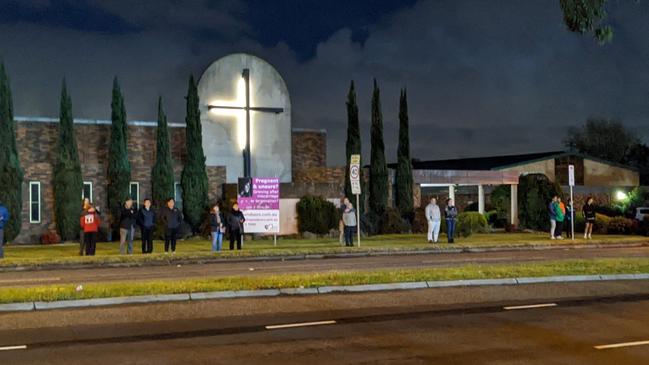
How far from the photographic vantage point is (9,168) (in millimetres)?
30094

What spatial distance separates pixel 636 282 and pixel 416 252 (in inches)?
405

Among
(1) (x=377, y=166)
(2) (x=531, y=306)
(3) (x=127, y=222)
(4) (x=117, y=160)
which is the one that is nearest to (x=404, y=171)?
(1) (x=377, y=166)

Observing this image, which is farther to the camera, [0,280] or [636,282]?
[0,280]

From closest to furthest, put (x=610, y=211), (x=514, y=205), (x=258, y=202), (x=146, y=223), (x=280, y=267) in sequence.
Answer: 1. (x=280, y=267)
2. (x=146, y=223)
3. (x=258, y=202)
4. (x=514, y=205)
5. (x=610, y=211)

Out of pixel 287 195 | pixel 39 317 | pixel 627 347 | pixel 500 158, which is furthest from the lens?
pixel 500 158

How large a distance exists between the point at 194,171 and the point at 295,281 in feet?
65.9

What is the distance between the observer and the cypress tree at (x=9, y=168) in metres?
30.0

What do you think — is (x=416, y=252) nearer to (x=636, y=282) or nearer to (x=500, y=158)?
(x=636, y=282)

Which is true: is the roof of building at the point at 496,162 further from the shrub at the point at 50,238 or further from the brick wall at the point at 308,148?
the shrub at the point at 50,238

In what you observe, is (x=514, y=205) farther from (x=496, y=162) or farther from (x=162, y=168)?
(x=496, y=162)

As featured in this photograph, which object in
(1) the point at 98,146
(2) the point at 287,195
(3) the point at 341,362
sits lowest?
(3) the point at 341,362

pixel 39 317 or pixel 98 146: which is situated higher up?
pixel 98 146

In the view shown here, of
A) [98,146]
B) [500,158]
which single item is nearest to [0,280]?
[98,146]

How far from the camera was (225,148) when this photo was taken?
36.0 meters
